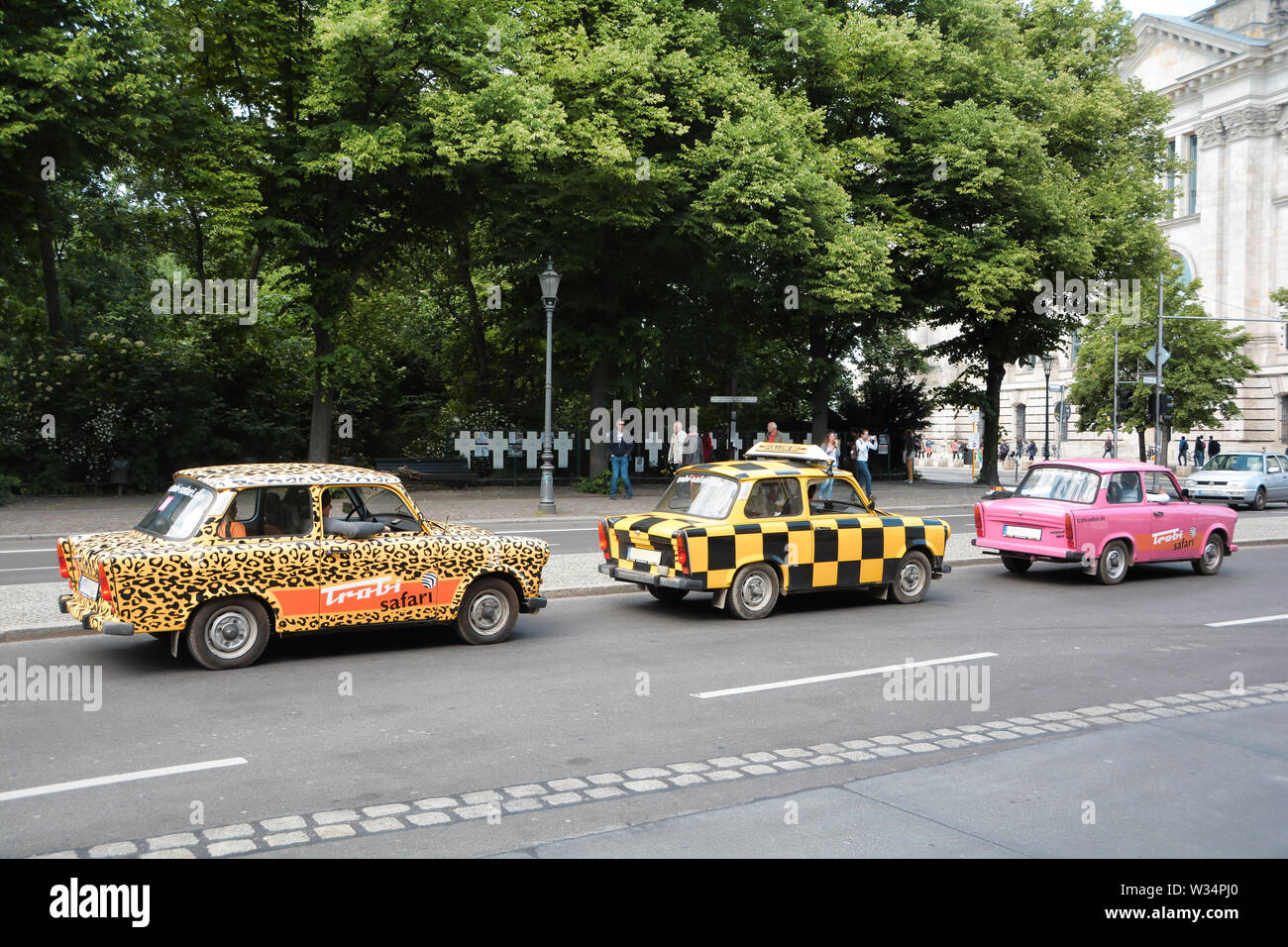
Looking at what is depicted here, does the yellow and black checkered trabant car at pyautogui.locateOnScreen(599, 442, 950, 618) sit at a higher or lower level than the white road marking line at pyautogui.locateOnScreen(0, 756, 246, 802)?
higher

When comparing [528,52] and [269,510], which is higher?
[528,52]

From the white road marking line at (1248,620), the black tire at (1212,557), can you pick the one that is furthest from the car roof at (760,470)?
the black tire at (1212,557)

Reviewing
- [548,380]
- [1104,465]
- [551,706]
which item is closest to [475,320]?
[548,380]

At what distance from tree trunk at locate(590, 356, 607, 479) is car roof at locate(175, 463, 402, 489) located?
19980 mm

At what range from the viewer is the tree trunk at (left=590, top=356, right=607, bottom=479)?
30703 millimetres

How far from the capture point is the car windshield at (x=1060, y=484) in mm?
15258

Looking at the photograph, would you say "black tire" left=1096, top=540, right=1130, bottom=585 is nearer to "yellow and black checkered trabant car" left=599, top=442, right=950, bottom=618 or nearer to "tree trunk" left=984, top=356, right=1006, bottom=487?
"yellow and black checkered trabant car" left=599, top=442, right=950, bottom=618

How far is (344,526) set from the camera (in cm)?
985

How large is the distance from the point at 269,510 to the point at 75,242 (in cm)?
3048

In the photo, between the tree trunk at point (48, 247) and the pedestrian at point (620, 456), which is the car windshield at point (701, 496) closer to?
the pedestrian at point (620, 456)

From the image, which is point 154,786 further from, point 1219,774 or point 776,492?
point 776,492

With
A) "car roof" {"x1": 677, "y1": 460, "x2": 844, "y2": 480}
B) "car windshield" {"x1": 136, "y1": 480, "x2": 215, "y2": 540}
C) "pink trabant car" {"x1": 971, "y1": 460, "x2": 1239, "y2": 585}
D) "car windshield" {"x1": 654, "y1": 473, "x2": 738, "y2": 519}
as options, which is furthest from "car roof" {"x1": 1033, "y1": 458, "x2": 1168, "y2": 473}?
"car windshield" {"x1": 136, "y1": 480, "x2": 215, "y2": 540}

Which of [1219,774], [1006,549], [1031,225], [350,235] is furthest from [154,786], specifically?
[1031,225]

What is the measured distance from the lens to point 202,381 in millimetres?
28875
